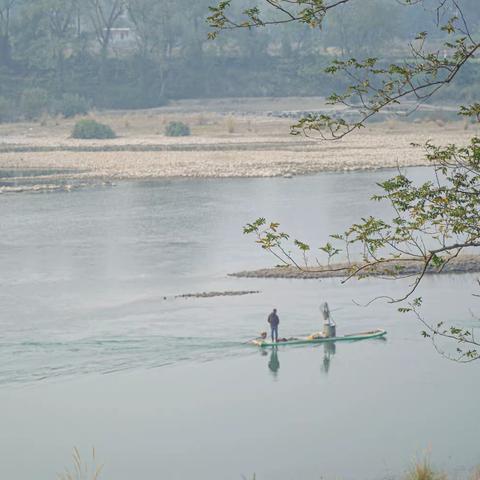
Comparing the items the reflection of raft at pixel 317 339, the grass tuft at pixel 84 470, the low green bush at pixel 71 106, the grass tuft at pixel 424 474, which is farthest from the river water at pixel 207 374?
the low green bush at pixel 71 106

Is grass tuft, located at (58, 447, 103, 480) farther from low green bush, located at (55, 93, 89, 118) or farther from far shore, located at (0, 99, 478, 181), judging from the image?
low green bush, located at (55, 93, 89, 118)

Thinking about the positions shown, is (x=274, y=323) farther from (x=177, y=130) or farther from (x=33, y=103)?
(x=33, y=103)

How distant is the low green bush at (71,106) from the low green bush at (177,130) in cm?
1549

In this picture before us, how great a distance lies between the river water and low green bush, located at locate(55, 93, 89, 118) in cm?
7075

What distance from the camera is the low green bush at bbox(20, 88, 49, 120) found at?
11738 cm

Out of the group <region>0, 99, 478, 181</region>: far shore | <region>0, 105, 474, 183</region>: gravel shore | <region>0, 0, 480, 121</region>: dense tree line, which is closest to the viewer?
<region>0, 105, 474, 183</region>: gravel shore

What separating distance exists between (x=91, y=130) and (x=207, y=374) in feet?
253

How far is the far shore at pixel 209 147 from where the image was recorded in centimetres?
7950

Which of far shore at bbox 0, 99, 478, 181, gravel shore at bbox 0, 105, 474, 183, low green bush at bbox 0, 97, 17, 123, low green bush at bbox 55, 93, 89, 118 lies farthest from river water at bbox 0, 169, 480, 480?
low green bush at bbox 55, 93, 89, 118

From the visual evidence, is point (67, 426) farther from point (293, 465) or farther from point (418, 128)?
point (418, 128)

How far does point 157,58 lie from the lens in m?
132

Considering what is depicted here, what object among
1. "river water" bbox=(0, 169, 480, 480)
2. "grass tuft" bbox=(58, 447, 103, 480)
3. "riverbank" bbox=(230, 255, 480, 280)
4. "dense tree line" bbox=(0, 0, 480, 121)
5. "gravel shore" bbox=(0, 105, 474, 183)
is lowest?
"grass tuft" bbox=(58, 447, 103, 480)

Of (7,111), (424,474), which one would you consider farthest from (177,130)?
(424,474)

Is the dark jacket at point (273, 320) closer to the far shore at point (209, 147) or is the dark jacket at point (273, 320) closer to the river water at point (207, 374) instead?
the river water at point (207, 374)
